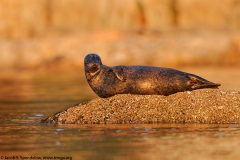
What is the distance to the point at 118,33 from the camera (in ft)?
134

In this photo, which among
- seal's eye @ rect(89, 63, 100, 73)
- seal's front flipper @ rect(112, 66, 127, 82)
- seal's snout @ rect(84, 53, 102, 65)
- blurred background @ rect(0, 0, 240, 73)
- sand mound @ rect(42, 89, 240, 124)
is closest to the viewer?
sand mound @ rect(42, 89, 240, 124)

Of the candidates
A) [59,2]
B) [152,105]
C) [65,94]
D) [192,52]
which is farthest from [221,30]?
[152,105]

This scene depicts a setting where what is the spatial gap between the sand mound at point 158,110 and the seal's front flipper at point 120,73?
0.40 metres

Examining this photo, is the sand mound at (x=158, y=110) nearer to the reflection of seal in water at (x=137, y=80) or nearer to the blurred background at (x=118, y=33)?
the reflection of seal in water at (x=137, y=80)

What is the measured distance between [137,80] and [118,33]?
2726cm

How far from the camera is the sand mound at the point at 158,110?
42.4ft

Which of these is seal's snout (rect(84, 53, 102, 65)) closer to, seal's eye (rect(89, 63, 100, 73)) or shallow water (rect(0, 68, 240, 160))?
seal's eye (rect(89, 63, 100, 73))

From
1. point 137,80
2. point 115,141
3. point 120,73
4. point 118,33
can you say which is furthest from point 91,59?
point 118,33

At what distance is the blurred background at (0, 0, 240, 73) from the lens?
38562 millimetres

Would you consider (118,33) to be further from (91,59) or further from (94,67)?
(94,67)

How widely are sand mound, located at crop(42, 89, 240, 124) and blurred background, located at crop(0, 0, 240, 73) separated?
2442 centimetres

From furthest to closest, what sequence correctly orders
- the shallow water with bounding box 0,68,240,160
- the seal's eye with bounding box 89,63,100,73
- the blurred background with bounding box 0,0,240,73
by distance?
the blurred background with bounding box 0,0,240,73
the seal's eye with bounding box 89,63,100,73
the shallow water with bounding box 0,68,240,160

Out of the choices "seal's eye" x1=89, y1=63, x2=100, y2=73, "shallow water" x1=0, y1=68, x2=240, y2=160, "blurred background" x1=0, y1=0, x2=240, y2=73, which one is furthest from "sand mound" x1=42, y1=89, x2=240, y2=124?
"blurred background" x1=0, y1=0, x2=240, y2=73

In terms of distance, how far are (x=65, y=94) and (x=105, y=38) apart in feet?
59.9
